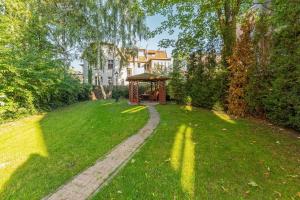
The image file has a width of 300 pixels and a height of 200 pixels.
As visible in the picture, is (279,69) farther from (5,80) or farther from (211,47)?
(5,80)

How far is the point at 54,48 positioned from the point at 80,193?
23971 mm

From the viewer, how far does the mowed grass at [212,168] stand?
3949 mm

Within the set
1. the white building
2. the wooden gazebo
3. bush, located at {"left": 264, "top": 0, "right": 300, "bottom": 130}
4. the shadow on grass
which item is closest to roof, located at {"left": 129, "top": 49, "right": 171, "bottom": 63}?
the white building

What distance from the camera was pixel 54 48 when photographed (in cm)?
2508

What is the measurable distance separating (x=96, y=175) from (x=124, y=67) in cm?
2757

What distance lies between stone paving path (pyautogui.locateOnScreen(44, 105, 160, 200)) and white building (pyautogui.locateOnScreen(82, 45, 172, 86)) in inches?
857

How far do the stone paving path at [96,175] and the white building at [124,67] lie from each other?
2176cm

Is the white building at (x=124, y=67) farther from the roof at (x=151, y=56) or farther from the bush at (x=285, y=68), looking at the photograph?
the bush at (x=285, y=68)

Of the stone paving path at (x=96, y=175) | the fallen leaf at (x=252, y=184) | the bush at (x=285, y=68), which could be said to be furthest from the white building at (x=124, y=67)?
the fallen leaf at (x=252, y=184)

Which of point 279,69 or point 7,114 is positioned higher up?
point 279,69

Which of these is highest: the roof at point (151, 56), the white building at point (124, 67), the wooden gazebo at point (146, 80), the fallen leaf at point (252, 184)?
the roof at point (151, 56)

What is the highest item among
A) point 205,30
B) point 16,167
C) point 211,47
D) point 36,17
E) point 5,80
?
point 36,17

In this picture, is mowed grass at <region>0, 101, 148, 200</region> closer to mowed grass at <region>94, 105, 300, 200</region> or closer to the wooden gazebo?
mowed grass at <region>94, 105, 300, 200</region>

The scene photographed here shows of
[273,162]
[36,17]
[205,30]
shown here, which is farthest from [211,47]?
[36,17]
